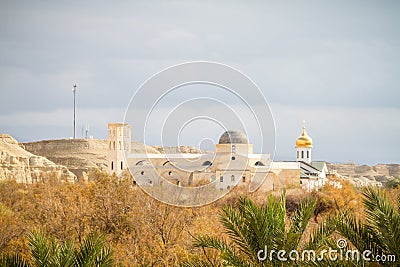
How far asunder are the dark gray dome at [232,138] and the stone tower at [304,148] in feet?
50.0

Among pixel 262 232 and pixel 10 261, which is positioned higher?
pixel 262 232

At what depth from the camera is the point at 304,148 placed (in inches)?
3012

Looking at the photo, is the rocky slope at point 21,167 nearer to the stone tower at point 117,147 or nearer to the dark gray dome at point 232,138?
the stone tower at point 117,147

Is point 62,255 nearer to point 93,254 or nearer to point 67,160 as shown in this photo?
point 93,254

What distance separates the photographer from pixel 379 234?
11.1 metres

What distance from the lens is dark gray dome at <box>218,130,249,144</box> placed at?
6134 cm

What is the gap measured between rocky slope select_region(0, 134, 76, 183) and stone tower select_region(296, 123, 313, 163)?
88.4 feet

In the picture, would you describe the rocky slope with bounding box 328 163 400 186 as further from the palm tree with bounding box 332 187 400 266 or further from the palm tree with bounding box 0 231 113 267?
the palm tree with bounding box 0 231 113 267

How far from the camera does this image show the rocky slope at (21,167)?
2928 inches

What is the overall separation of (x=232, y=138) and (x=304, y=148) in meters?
17.4

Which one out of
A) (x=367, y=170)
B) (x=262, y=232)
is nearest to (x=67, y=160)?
(x=367, y=170)

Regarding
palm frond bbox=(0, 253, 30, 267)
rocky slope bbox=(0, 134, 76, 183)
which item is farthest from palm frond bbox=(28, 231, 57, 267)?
rocky slope bbox=(0, 134, 76, 183)

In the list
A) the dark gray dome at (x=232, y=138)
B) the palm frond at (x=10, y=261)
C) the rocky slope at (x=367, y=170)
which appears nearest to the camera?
the palm frond at (x=10, y=261)

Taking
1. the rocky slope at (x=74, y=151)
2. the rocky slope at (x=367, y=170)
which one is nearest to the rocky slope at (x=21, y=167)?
the rocky slope at (x=74, y=151)
